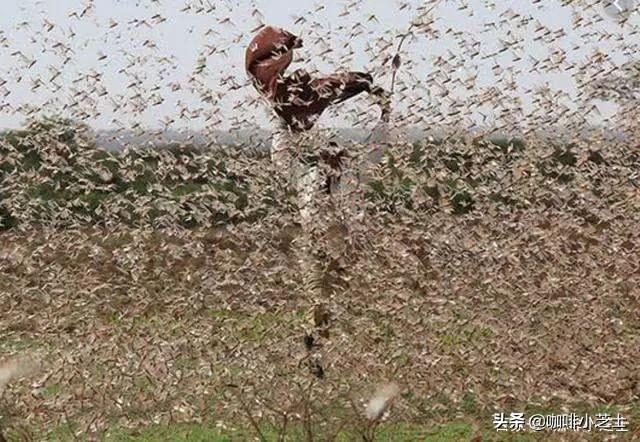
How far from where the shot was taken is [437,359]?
12.8 ft

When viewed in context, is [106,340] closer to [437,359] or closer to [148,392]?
[148,392]

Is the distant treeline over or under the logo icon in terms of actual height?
under

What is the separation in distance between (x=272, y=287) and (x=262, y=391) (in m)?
0.45

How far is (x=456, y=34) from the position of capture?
3777mm

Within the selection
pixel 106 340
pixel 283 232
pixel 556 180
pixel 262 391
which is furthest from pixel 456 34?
pixel 106 340

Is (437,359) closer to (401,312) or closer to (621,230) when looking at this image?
(401,312)

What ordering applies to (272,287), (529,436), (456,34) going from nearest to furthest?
(456,34) → (272,287) → (529,436)

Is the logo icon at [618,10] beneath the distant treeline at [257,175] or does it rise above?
above

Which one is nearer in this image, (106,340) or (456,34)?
(456,34)

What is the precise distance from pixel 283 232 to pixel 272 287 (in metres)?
0.28

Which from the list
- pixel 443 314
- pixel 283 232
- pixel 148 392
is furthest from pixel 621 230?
pixel 148 392

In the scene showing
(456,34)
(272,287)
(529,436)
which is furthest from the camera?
(529,436)

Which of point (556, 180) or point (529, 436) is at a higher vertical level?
point (556, 180)

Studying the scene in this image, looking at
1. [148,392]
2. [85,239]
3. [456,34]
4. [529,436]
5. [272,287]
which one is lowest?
[529,436]
